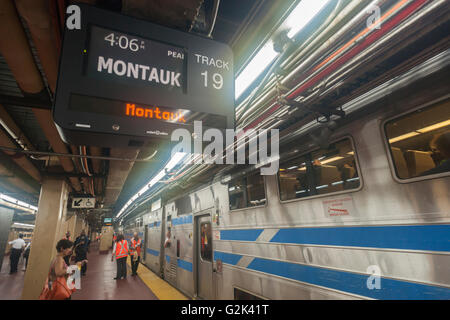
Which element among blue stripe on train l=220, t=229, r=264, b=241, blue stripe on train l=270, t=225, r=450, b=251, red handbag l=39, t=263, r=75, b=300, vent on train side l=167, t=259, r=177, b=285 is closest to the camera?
blue stripe on train l=270, t=225, r=450, b=251

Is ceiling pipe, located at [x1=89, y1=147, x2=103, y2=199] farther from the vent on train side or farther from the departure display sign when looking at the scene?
the vent on train side

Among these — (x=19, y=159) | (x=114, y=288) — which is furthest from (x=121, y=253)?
(x=19, y=159)

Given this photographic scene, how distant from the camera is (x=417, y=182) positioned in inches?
82.1

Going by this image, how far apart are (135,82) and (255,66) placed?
1072 mm

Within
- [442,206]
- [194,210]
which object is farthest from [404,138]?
[194,210]

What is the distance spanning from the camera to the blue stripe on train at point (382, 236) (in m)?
1.92

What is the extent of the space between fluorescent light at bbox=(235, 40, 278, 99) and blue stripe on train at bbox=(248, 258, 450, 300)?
7.20ft

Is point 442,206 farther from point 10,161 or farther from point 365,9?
point 10,161

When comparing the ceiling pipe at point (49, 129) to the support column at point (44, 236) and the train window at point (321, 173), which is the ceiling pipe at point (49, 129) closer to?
the support column at point (44, 236)

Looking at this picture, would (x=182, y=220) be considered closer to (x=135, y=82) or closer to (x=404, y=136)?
(x=135, y=82)

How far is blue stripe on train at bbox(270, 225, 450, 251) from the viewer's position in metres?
1.92

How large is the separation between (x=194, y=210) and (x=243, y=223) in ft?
7.74

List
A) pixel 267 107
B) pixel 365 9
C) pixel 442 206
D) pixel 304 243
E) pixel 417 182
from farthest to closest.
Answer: pixel 304 243
pixel 267 107
pixel 417 182
pixel 442 206
pixel 365 9

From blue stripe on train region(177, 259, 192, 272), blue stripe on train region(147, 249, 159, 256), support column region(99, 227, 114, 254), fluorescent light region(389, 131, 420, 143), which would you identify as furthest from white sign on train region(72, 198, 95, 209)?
support column region(99, 227, 114, 254)
